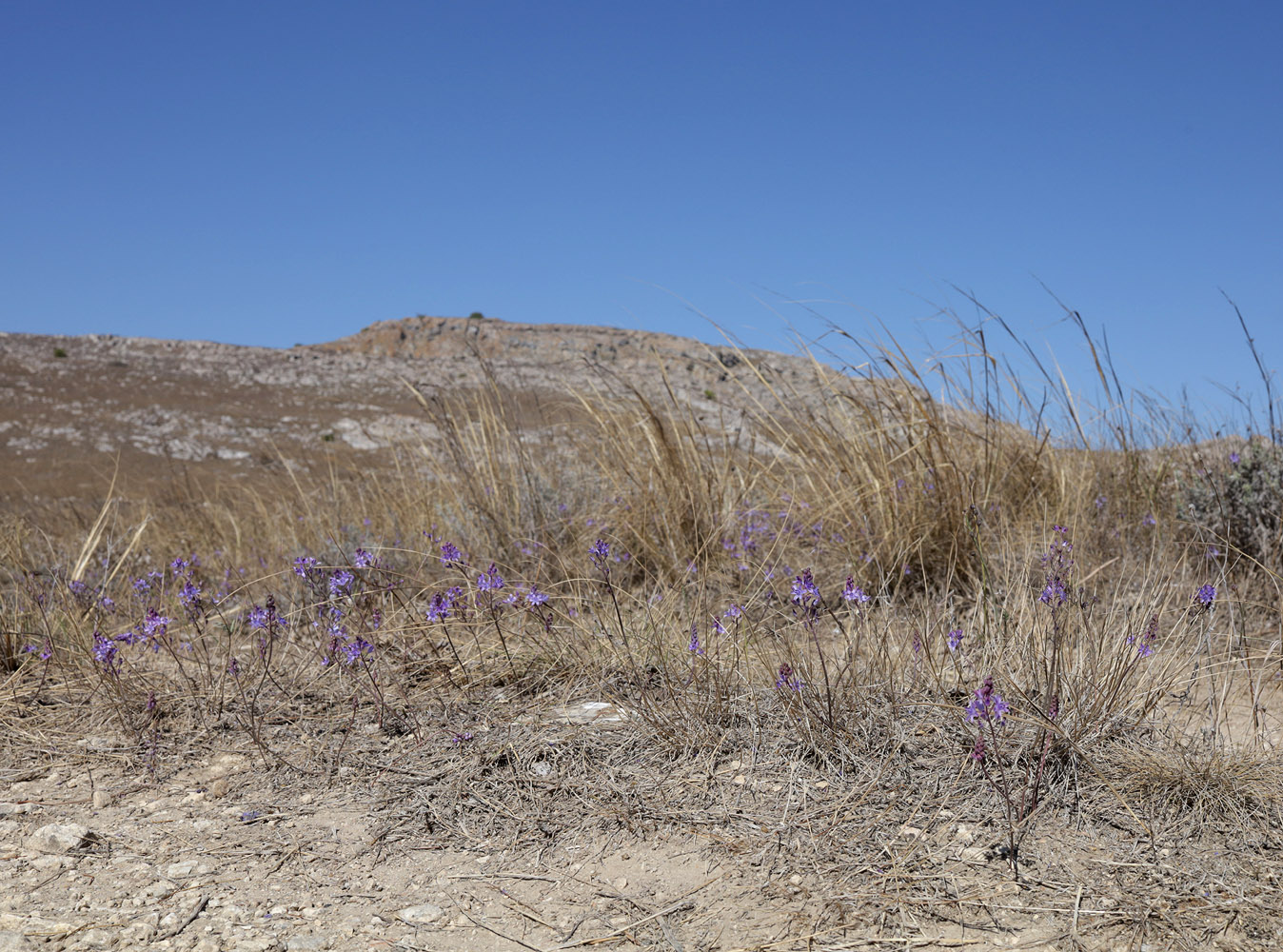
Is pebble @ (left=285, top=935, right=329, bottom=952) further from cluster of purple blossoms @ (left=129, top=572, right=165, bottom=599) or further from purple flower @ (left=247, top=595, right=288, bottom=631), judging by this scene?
cluster of purple blossoms @ (left=129, top=572, right=165, bottom=599)

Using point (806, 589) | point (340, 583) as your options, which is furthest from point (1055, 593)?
point (340, 583)

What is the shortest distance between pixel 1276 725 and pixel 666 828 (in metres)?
1.57

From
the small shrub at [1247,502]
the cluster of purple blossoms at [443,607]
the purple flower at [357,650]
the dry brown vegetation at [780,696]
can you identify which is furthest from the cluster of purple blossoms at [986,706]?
the small shrub at [1247,502]

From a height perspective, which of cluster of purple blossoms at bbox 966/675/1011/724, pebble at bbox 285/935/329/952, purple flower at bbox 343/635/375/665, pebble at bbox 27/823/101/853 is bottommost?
pebble at bbox 285/935/329/952

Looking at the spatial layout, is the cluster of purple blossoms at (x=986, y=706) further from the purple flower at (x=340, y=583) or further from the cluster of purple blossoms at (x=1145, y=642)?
the purple flower at (x=340, y=583)

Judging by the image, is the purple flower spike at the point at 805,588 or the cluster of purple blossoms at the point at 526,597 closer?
the purple flower spike at the point at 805,588

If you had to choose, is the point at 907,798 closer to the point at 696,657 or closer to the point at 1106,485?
the point at 696,657

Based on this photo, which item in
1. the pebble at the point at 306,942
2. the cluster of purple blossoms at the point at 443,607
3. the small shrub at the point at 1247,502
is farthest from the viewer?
the small shrub at the point at 1247,502

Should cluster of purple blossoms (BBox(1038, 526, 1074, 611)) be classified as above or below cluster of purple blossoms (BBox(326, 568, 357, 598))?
above

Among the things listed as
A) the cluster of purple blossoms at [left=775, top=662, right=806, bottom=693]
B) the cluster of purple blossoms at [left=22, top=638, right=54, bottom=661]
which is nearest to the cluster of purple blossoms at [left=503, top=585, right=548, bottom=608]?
the cluster of purple blossoms at [left=775, top=662, right=806, bottom=693]

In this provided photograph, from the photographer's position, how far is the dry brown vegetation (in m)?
1.62

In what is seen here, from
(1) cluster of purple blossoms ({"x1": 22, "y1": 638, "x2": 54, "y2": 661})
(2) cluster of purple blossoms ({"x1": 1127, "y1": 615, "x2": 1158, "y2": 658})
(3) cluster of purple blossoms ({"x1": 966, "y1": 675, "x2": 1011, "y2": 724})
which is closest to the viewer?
(3) cluster of purple blossoms ({"x1": 966, "y1": 675, "x2": 1011, "y2": 724})

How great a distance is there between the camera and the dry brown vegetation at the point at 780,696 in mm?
1624

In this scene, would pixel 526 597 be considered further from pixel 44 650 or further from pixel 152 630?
pixel 44 650
